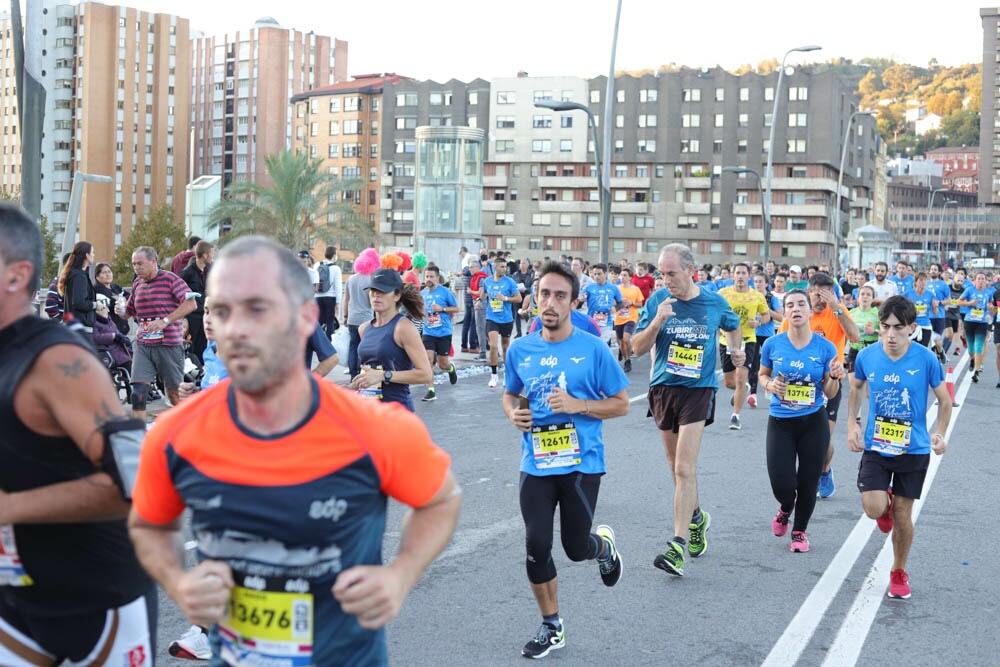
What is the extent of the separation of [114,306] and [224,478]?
1243 centimetres

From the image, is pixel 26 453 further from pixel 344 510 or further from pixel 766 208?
pixel 766 208

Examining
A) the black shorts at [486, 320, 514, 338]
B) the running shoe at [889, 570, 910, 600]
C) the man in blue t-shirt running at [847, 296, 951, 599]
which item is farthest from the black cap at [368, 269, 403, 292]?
the black shorts at [486, 320, 514, 338]

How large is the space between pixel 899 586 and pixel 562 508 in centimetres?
215

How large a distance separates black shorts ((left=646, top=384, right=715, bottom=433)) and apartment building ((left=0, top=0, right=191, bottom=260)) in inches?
4486

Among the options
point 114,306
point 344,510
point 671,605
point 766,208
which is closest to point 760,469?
point 671,605

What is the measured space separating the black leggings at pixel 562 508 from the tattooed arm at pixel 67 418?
119 inches

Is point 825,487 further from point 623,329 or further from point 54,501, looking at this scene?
point 623,329

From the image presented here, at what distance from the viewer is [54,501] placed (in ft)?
9.16

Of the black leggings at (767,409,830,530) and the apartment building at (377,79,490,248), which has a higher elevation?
the apartment building at (377,79,490,248)

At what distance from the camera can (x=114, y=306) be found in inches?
559

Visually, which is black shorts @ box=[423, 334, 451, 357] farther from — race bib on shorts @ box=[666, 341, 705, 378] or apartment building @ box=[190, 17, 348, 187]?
apartment building @ box=[190, 17, 348, 187]

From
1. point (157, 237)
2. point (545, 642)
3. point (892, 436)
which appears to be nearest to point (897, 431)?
point (892, 436)

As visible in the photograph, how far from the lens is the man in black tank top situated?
276 cm

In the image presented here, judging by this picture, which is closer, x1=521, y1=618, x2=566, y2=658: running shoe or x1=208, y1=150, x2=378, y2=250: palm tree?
x1=521, y1=618, x2=566, y2=658: running shoe
